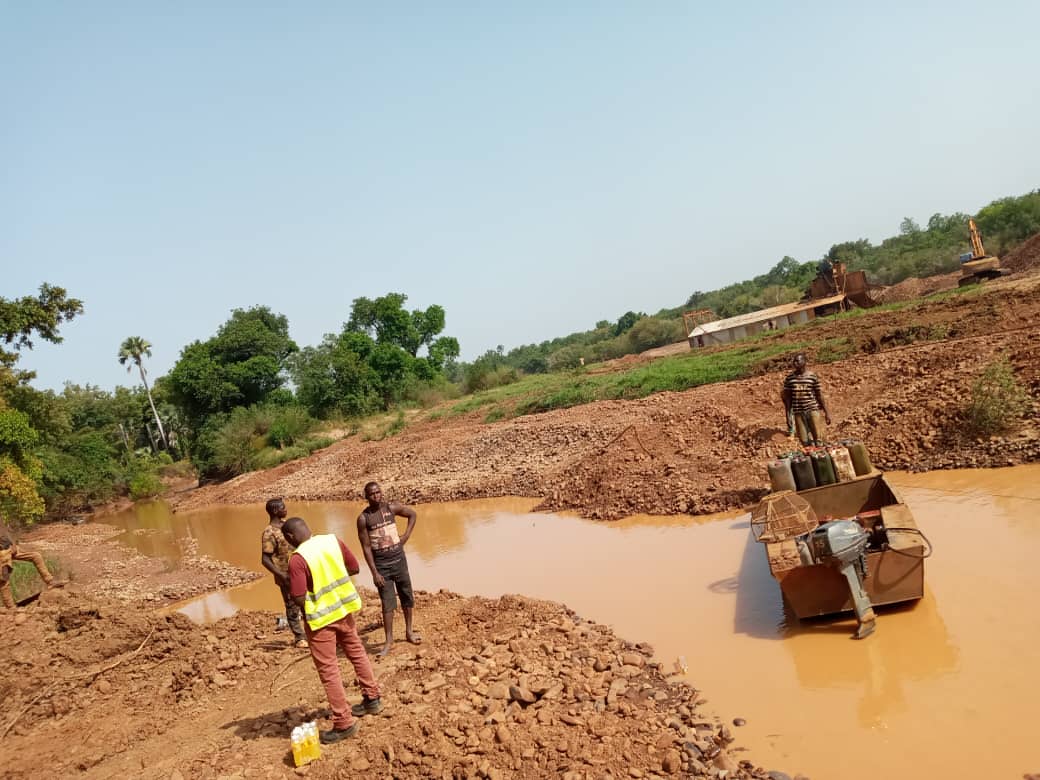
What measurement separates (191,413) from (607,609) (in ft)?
129

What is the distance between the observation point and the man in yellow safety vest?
16.0 ft

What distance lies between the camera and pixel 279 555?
24.8 ft

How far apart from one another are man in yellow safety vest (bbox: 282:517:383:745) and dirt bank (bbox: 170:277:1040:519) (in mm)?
7420

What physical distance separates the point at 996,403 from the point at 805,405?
9.71 feet

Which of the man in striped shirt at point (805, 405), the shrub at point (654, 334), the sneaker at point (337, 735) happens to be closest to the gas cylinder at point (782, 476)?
the man in striped shirt at point (805, 405)

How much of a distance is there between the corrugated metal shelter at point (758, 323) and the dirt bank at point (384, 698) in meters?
28.3

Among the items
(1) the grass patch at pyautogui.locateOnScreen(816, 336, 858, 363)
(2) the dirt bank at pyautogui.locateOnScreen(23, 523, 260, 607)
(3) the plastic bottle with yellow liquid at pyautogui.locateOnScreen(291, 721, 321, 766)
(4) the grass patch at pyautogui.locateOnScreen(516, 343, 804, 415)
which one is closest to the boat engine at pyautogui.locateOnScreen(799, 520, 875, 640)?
(3) the plastic bottle with yellow liquid at pyautogui.locateOnScreen(291, 721, 321, 766)

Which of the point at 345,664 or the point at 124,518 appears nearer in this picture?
the point at 345,664

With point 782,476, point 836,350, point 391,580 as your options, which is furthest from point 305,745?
point 836,350

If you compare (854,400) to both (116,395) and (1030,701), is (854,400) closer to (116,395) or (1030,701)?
(1030,701)

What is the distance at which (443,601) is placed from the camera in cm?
877

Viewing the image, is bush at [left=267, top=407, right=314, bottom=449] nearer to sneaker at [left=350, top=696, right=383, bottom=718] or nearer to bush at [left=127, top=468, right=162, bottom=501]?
bush at [left=127, top=468, right=162, bottom=501]

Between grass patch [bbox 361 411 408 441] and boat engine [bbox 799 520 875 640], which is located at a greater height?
grass patch [bbox 361 411 408 441]

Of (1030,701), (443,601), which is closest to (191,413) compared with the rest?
(443,601)
